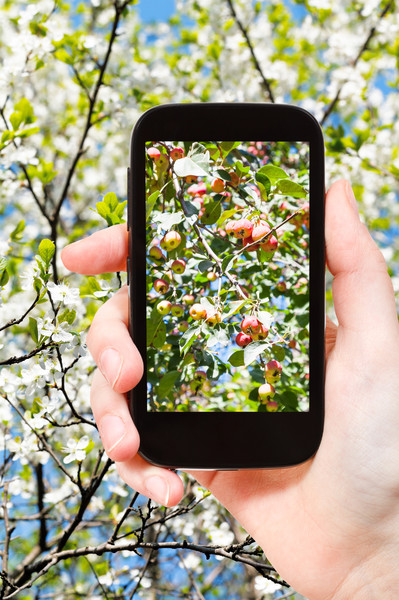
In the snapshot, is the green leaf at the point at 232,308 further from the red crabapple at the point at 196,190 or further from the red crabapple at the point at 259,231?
the red crabapple at the point at 196,190

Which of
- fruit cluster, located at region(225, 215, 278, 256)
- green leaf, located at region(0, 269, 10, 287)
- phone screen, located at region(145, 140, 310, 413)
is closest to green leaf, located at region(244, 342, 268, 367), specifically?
phone screen, located at region(145, 140, 310, 413)

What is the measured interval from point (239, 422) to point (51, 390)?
50cm

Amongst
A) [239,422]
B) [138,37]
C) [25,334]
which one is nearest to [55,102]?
[138,37]

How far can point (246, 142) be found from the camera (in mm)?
1352

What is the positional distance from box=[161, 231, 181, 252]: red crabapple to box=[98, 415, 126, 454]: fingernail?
1.27 ft

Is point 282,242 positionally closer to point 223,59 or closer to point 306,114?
point 306,114

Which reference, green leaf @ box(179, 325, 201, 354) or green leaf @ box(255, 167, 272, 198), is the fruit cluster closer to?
green leaf @ box(255, 167, 272, 198)

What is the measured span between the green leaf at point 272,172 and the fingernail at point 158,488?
697 mm

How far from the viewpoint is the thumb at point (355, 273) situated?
4.40 feet

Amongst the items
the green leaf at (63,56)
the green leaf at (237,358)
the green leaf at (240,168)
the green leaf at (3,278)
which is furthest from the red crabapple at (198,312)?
the green leaf at (63,56)

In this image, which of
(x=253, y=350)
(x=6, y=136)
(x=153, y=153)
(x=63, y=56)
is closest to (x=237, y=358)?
(x=253, y=350)

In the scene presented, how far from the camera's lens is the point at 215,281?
1350mm

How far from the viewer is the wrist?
1.28 m

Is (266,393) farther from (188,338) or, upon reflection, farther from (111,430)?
(111,430)
